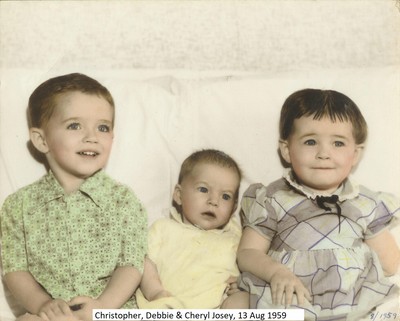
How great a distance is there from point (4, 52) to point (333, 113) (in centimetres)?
72

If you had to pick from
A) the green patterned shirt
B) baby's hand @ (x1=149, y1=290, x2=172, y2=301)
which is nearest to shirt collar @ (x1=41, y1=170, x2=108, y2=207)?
the green patterned shirt

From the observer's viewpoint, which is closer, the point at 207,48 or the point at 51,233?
the point at 51,233

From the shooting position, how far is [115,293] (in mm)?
1104

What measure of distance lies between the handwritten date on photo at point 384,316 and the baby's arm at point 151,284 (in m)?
0.38

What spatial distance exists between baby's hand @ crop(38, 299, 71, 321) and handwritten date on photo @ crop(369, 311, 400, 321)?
0.56 metres

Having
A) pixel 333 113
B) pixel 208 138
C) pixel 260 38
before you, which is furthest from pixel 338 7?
pixel 208 138

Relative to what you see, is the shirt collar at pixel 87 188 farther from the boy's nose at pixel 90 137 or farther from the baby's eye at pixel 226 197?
the baby's eye at pixel 226 197

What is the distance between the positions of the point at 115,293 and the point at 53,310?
0.11m

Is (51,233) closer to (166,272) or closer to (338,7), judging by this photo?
(166,272)

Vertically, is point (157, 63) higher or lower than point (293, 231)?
higher

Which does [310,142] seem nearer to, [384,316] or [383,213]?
[383,213]

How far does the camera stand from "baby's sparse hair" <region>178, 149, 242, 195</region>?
123 cm

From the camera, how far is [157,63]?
1344 millimetres

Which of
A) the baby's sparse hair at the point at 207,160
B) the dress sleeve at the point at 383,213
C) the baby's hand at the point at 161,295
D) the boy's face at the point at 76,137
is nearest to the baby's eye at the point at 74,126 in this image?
the boy's face at the point at 76,137
